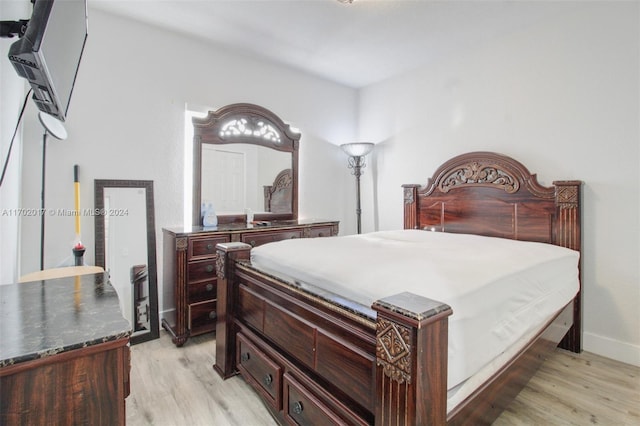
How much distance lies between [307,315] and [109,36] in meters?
2.81

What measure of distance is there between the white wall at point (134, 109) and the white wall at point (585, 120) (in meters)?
2.05

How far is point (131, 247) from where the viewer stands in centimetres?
267

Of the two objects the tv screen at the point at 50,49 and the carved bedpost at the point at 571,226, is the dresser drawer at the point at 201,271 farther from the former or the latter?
the carved bedpost at the point at 571,226

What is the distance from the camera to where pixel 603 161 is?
2.38 metres

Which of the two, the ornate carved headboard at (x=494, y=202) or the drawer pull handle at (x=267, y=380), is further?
the ornate carved headboard at (x=494, y=202)

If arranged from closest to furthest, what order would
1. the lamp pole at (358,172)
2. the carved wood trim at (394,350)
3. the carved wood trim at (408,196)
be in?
1. the carved wood trim at (394,350)
2. the carved wood trim at (408,196)
3. the lamp pole at (358,172)

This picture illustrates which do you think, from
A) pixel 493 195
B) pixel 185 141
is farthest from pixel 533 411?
pixel 185 141

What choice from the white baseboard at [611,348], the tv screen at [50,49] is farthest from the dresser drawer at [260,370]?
the white baseboard at [611,348]

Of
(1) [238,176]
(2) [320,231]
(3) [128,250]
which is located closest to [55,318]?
(3) [128,250]

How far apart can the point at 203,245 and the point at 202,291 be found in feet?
1.28

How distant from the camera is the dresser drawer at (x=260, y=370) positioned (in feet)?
5.23

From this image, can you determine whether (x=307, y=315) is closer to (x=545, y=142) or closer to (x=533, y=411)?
(x=533, y=411)

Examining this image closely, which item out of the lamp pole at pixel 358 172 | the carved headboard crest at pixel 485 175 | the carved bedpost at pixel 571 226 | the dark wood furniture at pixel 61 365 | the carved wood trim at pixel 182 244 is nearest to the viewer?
the dark wood furniture at pixel 61 365

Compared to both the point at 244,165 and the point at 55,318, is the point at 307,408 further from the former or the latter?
the point at 244,165
